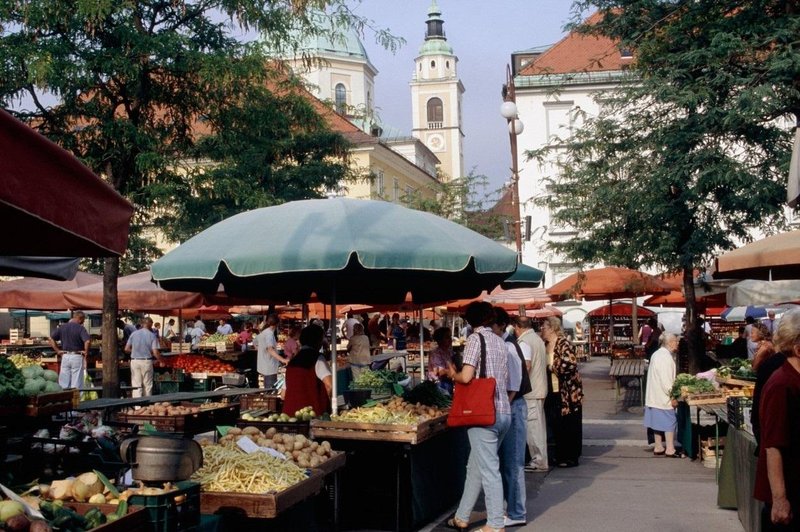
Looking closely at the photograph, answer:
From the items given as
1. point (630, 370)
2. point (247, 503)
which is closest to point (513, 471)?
point (247, 503)

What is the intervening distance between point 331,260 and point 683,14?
10.7 meters

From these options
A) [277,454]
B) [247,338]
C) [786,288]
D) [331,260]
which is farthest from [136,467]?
[247,338]

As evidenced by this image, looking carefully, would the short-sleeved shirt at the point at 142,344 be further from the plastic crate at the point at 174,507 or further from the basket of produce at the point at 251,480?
the plastic crate at the point at 174,507

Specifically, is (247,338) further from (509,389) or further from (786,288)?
(509,389)

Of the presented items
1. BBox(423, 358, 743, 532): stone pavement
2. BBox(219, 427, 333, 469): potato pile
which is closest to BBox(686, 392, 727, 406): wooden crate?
BBox(423, 358, 743, 532): stone pavement

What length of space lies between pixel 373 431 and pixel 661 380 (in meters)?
5.64

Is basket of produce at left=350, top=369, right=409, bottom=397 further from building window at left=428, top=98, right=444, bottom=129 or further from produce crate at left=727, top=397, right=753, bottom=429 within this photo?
building window at left=428, top=98, right=444, bottom=129

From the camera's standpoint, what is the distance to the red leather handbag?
302 inches

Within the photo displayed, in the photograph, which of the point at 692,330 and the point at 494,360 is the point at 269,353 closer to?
the point at 692,330

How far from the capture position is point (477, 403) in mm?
7699

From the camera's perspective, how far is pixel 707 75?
1530cm

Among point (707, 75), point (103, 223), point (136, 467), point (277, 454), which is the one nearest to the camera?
point (103, 223)

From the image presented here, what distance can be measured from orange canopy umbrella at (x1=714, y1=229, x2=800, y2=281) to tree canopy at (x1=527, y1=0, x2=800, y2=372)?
516 cm

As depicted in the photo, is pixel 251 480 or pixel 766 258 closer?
pixel 251 480
